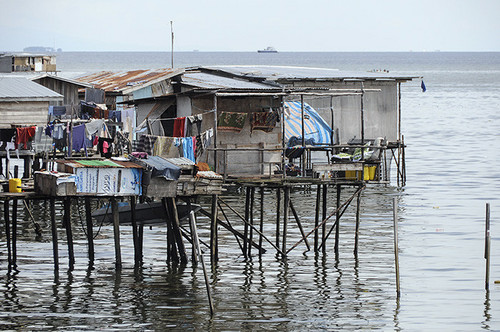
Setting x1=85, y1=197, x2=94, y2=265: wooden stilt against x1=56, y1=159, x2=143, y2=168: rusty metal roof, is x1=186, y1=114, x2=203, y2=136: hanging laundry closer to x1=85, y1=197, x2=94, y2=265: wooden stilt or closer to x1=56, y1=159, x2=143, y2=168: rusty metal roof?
x1=85, y1=197, x2=94, y2=265: wooden stilt

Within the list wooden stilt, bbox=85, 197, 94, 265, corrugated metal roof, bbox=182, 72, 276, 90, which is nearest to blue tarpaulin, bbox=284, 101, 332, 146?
corrugated metal roof, bbox=182, 72, 276, 90

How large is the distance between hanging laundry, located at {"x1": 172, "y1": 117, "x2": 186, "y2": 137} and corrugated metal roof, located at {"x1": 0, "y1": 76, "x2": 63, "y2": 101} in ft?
15.4

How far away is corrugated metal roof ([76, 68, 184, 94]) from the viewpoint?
27562mm

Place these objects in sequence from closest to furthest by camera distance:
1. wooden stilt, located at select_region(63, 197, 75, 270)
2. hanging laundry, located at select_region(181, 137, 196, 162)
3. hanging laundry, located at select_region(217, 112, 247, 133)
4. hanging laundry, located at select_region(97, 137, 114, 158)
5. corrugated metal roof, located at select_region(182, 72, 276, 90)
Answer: wooden stilt, located at select_region(63, 197, 75, 270), hanging laundry, located at select_region(181, 137, 196, 162), corrugated metal roof, located at select_region(182, 72, 276, 90), hanging laundry, located at select_region(217, 112, 247, 133), hanging laundry, located at select_region(97, 137, 114, 158)

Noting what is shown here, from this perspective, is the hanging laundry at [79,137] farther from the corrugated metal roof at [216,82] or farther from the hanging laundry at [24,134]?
the corrugated metal roof at [216,82]

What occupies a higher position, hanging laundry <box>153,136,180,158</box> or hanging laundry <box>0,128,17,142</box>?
hanging laundry <box>0,128,17,142</box>

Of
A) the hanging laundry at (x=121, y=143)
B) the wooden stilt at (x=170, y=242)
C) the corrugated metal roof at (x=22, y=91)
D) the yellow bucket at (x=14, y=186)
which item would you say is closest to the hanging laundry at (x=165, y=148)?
the wooden stilt at (x=170, y=242)

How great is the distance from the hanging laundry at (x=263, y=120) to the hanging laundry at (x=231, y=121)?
0.51 m

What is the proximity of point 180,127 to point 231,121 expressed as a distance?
171 cm

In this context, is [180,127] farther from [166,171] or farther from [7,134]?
[7,134]

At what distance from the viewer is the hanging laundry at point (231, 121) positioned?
86.3 ft

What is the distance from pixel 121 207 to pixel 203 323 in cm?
716

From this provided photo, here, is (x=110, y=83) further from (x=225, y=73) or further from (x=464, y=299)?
(x=464, y=299)

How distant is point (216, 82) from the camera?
27.5 m
